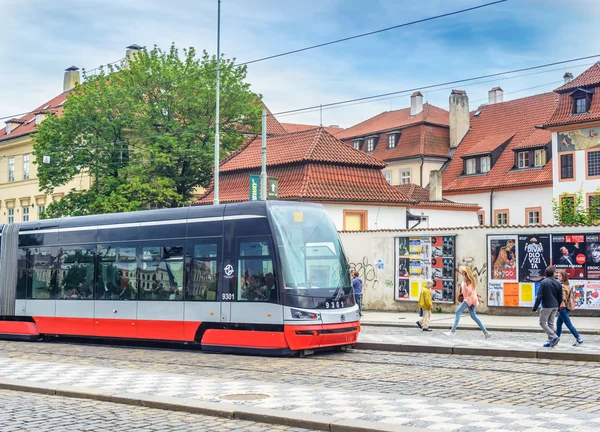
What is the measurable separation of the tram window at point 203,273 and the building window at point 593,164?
36.5 m

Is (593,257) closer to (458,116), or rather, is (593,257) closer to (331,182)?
(331,182)

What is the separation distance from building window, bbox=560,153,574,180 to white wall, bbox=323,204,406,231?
14.2 m

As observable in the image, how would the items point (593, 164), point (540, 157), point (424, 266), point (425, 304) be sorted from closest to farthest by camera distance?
point (425, 304)
point (424, 266)
point (593, 164)
point (540, 157)

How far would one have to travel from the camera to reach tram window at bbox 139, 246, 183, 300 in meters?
18.2

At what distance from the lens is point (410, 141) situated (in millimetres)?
68125

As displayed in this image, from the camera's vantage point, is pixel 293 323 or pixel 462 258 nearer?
pixel 293 323

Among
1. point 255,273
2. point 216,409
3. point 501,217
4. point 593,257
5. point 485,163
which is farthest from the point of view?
point 485,163

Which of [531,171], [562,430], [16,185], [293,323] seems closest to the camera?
[562,430]

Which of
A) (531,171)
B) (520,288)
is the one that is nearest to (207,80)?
(531,171)

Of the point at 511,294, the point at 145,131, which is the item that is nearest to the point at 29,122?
the point at 145,131

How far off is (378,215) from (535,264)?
15660mm

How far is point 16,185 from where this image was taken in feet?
226

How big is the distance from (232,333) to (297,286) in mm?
1795

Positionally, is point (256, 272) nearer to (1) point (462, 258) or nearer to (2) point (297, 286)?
(2) point (297, 286)
